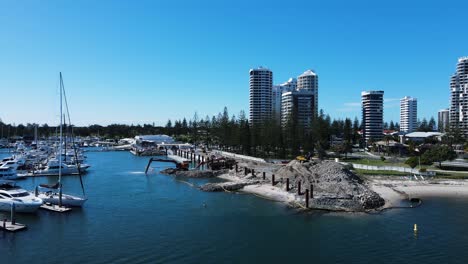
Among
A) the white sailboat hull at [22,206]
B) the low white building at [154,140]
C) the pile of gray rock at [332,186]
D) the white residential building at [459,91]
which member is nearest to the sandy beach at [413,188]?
the pile of gray rock at [332,186]

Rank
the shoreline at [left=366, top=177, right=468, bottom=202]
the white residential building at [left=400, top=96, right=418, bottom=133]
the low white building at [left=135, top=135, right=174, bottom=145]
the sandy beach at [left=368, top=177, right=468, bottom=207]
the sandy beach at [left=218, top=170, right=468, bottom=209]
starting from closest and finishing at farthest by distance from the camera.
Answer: the sandy beach at [left=218, top=170, right=468, bottom=209] → the sandy beach at [left=368, top=177, right=468, bottom=207] → the shoreline at [left=366, top=177, right=468, bottom=202] → the low white building at [left=135, top=135, right=174, bottom=145] → the white residential building at [left=400, top=96, right=418, bottom=133]

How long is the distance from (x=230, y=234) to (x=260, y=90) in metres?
138

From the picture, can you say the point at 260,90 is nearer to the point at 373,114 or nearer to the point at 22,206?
the point at 373,114

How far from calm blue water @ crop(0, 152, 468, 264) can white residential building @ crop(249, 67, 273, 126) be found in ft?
412

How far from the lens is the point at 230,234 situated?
26.0 m

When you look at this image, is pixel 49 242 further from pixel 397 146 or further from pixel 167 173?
pixel 397 146

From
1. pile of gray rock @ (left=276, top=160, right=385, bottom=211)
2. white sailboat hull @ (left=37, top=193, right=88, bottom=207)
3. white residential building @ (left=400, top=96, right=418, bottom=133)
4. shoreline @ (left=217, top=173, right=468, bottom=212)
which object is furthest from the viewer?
white residential building @ (left=400, top=96, right=418, bottom=133)

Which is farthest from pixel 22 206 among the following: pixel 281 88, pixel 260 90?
pixel 281 88

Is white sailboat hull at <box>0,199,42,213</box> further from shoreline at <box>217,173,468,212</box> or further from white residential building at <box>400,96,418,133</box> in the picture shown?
white residential building at <box>400,96,418,133</box>

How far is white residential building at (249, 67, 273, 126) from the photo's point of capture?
160 m

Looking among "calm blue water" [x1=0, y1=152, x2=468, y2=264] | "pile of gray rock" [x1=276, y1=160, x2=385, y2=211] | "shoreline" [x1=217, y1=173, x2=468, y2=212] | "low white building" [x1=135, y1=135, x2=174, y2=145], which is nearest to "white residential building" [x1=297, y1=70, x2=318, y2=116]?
"low white building" [x1=135, y1=135, x2=174, y2=145]

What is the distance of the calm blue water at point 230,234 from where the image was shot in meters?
21.8

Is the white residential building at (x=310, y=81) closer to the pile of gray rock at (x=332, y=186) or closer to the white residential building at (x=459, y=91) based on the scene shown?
the white residential building at (x=459, y=91)

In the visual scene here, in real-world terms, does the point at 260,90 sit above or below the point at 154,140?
above
